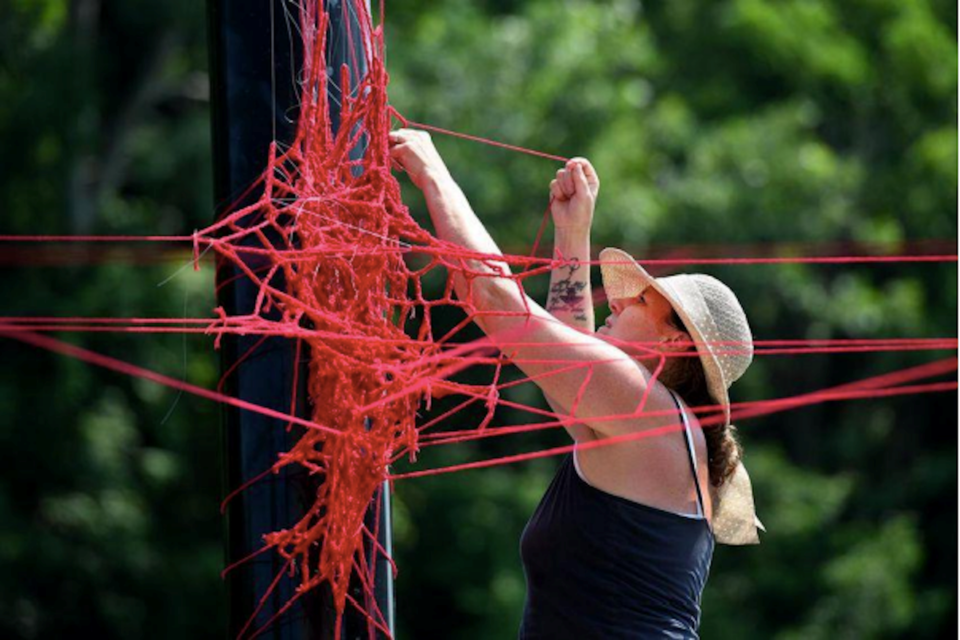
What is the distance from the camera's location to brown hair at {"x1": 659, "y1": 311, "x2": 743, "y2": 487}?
2.57m

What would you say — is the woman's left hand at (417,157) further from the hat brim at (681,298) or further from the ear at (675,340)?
the ear at (675,340)

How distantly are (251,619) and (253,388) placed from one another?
1.02 ft

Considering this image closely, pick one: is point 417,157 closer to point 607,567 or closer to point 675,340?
point 675,340

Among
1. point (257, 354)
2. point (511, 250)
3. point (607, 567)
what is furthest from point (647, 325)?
point (511, 250)

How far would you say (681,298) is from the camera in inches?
99.5

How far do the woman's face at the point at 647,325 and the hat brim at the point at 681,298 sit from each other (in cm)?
A: 2

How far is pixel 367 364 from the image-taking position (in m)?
2.34

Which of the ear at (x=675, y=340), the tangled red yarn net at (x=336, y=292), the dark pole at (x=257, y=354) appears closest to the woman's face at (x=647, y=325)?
the ear at (x=675, y=340)

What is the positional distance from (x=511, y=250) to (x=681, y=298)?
7.08 meters

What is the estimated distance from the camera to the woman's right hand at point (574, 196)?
2.68m

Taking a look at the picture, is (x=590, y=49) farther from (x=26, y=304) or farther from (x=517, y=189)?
(x=26, y=304)

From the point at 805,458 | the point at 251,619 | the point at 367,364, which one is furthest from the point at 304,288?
the point at 805,458

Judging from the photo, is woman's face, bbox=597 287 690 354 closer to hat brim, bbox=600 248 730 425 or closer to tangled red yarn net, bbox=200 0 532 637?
hat brim, bbox=600 248 730 425

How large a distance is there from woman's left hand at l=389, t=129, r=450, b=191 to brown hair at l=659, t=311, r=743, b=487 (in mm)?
416
